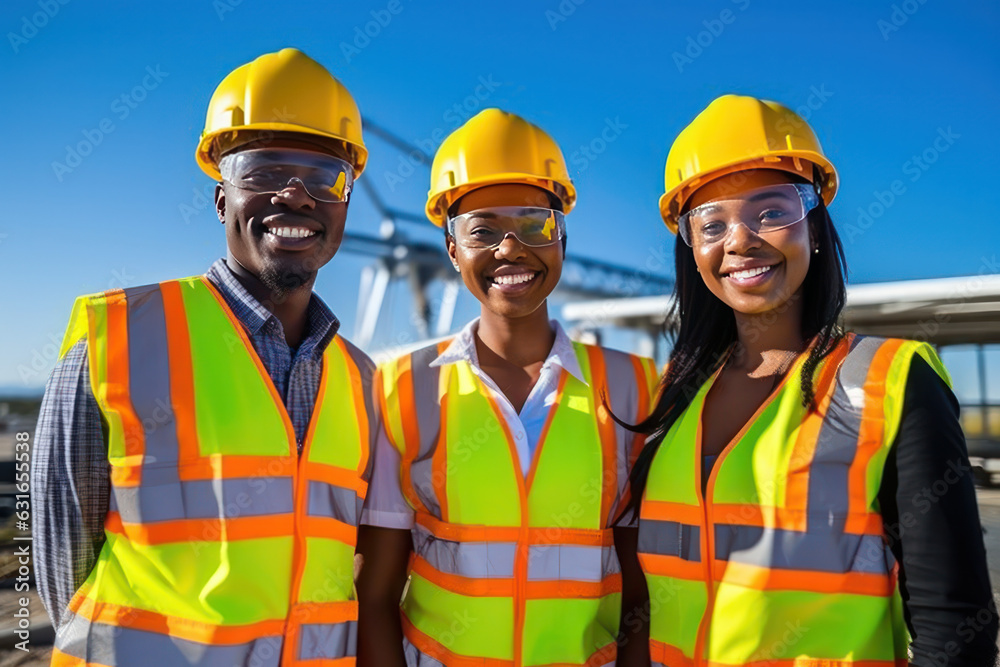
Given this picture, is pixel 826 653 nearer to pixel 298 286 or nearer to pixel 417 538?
pixel 417 538

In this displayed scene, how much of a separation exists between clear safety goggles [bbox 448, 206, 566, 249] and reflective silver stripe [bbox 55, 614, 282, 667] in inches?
69.6

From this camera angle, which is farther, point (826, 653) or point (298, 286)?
point (298, 286)

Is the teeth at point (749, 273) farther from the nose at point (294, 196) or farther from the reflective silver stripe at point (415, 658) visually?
the reflective silver stripe at point (415, 658)

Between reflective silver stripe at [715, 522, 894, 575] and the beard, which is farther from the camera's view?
the beard

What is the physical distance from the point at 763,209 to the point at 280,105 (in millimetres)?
1853

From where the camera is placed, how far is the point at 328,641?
92.0 inches

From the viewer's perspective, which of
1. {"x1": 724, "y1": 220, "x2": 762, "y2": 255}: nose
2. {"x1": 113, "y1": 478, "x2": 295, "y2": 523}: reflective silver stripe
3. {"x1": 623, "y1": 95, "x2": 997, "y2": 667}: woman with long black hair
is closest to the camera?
{"x1": 623, "y1": 95, "x2": 997, "y2": 667}: woman with long black hair

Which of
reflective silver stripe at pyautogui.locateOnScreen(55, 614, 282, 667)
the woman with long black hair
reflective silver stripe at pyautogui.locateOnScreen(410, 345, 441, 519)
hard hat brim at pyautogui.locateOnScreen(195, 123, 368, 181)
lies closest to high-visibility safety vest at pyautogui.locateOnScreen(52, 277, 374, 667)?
reflective silver stripe at pyautogui.locateOnScreen(55, 614, 282, 667)

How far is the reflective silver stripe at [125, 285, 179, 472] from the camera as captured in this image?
219 centimetres

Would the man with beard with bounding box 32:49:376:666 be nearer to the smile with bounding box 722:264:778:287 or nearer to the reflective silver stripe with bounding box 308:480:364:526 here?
the reflective silver stripe with bounding box 308:480:364:526

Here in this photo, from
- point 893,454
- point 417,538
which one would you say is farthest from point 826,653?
point 417,538

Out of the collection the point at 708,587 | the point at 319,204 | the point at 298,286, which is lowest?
the point at 708,587

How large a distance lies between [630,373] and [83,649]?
2.15m

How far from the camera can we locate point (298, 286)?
8.71 ft
